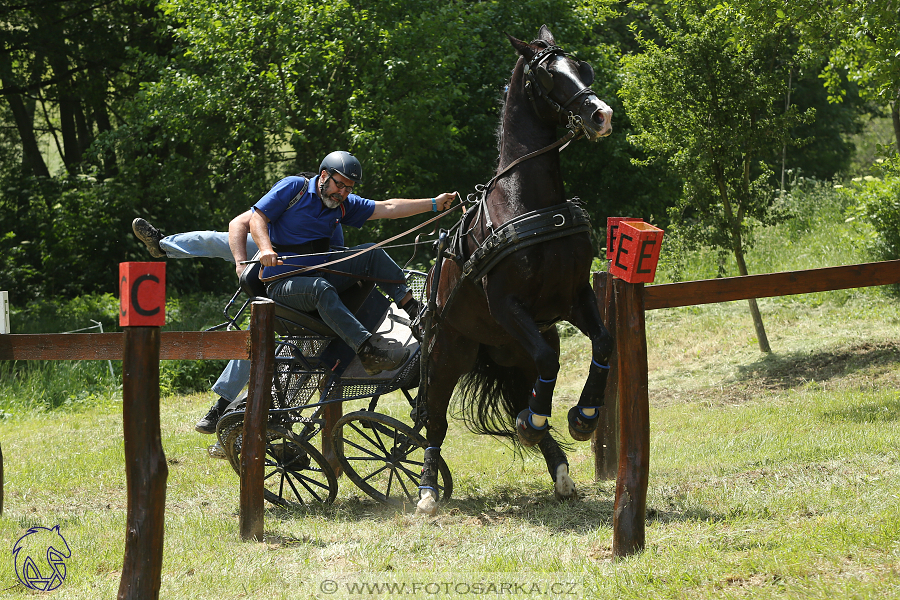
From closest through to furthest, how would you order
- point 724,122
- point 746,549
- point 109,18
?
1. point 746,549
2. point 724,122
3. point 109,18

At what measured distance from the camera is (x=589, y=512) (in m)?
4.81

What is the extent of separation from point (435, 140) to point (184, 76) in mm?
4250

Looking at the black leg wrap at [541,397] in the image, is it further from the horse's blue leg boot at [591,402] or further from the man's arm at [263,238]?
the man's arm at [263,238]

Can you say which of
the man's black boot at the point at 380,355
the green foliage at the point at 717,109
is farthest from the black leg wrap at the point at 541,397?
the green foliage at the point at 717,109

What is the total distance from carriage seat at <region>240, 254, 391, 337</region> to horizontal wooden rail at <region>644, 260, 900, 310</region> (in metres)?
2.27

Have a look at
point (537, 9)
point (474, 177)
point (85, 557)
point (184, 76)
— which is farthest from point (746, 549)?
point (537, 9)

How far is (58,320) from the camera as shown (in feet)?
44.1

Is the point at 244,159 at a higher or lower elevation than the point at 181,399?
higher

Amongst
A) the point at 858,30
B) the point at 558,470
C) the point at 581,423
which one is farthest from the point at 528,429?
the point at 858,30

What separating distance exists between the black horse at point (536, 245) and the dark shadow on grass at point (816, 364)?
183 inches

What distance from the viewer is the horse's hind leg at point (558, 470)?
16.9 ft

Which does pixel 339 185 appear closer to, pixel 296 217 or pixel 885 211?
pixel 296 217

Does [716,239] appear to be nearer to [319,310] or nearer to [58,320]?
[319,310]

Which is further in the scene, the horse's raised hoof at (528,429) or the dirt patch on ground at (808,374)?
the dirt patch on ground at (808,374)
